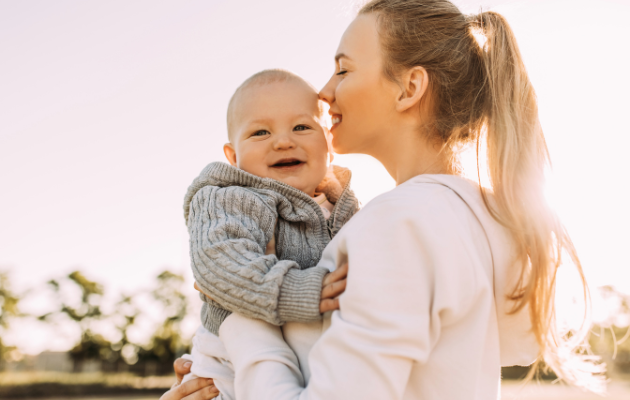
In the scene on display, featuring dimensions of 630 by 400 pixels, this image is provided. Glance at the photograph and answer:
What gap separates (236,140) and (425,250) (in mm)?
1223

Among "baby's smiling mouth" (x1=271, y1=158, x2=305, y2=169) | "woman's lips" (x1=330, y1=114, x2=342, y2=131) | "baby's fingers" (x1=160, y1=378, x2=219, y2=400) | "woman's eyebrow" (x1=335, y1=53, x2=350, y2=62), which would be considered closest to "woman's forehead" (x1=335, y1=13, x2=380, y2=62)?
"woman's eyebrow" (x1=335, y1=53, x2=350, y2=62)

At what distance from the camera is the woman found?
1362 mm

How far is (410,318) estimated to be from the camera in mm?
1342

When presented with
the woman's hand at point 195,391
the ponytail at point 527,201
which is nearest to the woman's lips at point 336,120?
the ponytail at point 527,201

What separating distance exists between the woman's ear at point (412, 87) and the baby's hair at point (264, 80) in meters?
0.49

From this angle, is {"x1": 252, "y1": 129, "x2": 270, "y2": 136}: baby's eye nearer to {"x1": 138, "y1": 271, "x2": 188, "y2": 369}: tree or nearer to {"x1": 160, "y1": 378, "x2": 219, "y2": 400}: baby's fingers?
{"x1": 160, "y1": 378, "x2": 219, "y2": 400}: baby's fingers

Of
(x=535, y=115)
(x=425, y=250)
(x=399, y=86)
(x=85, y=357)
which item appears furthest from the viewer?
(x=85, y=357)

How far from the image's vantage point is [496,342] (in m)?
1.59

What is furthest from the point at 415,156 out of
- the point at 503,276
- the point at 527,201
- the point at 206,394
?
the point at 206,394

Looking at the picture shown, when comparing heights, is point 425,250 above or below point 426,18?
below

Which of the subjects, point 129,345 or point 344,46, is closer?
point 344,46

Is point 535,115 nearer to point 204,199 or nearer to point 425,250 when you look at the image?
point 425,250

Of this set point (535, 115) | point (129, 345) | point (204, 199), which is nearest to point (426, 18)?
point (535, 115)

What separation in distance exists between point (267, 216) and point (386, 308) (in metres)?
0.77
